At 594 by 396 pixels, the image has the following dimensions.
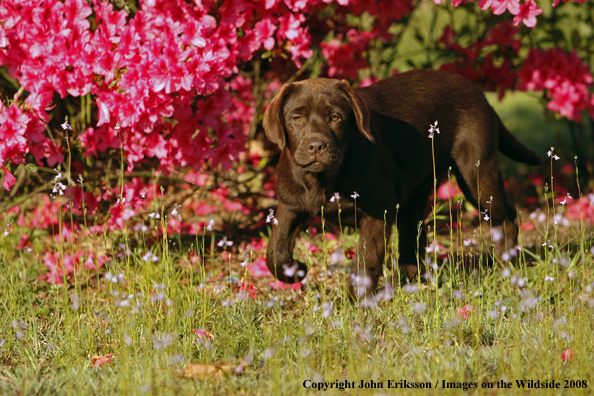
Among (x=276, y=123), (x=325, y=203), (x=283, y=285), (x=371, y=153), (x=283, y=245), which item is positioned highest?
(x=276, y=123)

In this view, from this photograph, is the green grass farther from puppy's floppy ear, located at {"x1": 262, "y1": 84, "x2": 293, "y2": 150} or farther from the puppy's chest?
puppy's floppy ear, located at {"x1": 262, "y1": 84, "x2": 293, "y2": 150}

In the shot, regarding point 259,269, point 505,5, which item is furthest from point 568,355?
point 259,269

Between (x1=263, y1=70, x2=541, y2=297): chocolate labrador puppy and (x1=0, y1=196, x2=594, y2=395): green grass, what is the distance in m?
0.25

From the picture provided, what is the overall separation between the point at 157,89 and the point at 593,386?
91.2 inches

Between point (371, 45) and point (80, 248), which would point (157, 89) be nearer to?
point (80, 248)

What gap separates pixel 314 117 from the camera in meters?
3.52

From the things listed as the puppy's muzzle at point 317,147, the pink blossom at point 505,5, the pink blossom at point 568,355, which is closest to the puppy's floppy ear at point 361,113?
the puppy's muzzle at point 317,147

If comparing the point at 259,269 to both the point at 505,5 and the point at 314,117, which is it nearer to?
the point at 314,117

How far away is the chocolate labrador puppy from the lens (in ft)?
11.4

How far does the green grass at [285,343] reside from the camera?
98.9 inches

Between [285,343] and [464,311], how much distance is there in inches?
34.9

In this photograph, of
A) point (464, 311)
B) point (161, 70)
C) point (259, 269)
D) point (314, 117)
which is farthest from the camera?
point (259, 269)

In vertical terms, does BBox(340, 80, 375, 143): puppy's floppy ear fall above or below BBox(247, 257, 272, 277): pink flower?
above

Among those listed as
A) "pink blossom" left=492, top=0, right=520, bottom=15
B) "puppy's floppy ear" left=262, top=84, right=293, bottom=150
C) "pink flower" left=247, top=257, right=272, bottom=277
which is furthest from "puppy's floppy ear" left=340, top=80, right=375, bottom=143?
"pink flower" left=247, top=257, right=272, bottom=277
